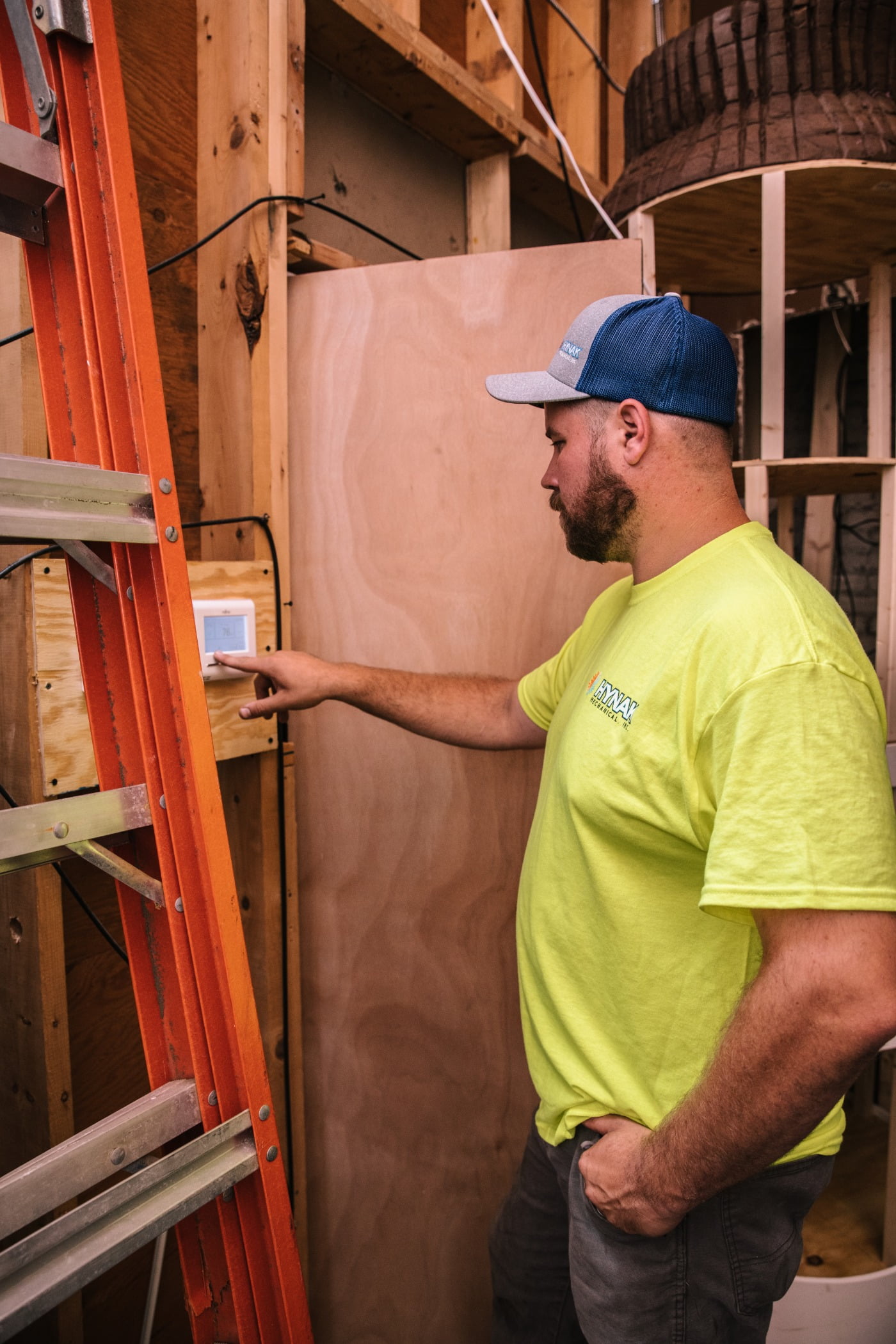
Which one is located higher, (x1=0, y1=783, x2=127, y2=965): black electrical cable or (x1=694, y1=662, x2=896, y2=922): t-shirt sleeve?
(x1=694, y1=662, x2=896, y2=922): t-shirt sleeve

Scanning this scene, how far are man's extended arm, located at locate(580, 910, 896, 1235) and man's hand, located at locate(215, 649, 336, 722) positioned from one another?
70 centimetres

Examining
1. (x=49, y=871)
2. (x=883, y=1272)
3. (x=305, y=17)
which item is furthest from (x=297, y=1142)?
(x=305, y=17)

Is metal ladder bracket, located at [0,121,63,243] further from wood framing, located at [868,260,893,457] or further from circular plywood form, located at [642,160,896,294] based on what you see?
wood framing, located at [868,260,893,457]

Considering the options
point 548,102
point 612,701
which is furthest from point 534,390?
point 548,102

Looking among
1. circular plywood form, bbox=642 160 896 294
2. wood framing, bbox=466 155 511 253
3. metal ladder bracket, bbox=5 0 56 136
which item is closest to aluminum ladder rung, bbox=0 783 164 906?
metal ladder bracket, bbox=5 0 56 136

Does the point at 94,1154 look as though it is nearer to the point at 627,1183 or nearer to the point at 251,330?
the point at 627,1183

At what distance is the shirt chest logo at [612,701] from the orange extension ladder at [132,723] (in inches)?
16.6

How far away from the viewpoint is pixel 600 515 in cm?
110

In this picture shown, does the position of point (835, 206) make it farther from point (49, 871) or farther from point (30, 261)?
point (49, 871)

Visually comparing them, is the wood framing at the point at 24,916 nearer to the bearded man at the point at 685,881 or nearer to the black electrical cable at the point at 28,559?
the black electrical cable at the point at 28,559

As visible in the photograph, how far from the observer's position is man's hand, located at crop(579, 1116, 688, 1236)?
885mm

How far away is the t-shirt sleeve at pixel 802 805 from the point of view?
785 millimetres

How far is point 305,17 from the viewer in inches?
58.2

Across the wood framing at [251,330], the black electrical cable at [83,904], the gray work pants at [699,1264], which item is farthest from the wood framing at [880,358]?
the black electrical cable at [83,904]
